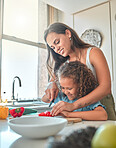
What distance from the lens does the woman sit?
45.4 inches

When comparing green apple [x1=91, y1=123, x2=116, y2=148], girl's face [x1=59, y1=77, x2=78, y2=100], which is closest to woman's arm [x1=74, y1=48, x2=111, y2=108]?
girl's face [x1=59, y1=77, x2=78, y2=100]

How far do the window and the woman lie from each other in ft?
5.70

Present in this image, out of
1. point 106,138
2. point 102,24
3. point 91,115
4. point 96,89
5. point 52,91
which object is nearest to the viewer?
point 106,138

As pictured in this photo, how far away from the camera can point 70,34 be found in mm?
1382

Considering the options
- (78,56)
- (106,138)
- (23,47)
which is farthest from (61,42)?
(23,47)

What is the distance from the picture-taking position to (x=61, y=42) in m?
1.34

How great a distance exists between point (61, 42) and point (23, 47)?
86.0 inches

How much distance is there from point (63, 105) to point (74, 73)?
0.28 metres

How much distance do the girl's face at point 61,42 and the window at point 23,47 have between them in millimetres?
1784

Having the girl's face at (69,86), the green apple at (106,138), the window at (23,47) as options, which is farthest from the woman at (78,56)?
the window at (23,47)

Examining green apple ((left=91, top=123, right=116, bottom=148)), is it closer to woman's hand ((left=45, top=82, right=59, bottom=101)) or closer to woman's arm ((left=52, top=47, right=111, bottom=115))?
woman's arm ((left=52, top=47, right=111, bottom=115))

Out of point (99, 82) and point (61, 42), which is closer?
point (99, 82)

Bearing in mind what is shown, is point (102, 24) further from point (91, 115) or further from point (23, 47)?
point (91, 115)

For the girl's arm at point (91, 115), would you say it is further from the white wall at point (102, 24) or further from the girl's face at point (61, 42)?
the white wall at point (102, 24)
